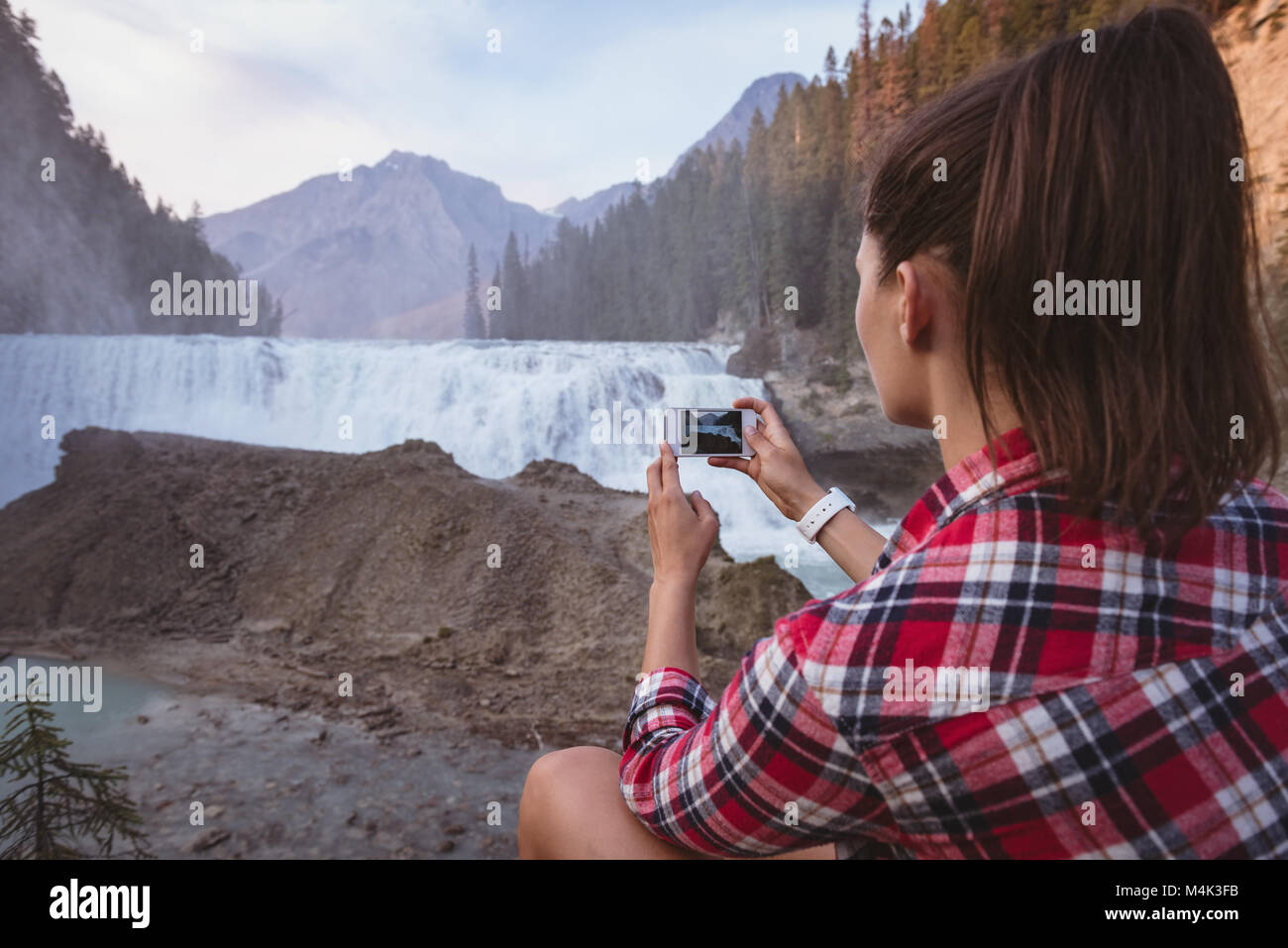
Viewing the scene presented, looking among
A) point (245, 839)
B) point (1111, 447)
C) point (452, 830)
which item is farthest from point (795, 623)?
point (245, 839)

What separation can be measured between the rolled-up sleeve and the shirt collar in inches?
7.2

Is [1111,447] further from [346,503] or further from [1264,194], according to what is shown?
[1264,194]

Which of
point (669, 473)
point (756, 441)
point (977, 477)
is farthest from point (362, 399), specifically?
point (977, 477)

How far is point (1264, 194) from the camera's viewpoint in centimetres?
585

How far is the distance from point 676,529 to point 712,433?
439 mm

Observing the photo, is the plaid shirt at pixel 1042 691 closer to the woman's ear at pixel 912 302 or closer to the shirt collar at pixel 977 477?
the shirt collar at pixel 977 477

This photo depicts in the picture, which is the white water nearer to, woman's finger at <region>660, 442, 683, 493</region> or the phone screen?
the phone screen

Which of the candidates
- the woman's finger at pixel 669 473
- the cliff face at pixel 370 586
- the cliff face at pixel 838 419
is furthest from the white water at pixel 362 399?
the woman's finger at pixel 669 473

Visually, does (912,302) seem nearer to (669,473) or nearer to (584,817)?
(669,473)

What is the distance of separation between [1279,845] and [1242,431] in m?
0.36

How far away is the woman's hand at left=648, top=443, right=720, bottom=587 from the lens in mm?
1106

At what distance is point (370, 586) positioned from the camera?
4996mm

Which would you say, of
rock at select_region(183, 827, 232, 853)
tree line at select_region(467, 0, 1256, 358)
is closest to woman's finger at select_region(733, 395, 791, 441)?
rock at select_region(183, 827, 232, 853)

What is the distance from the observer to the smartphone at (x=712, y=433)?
1.51 metres
